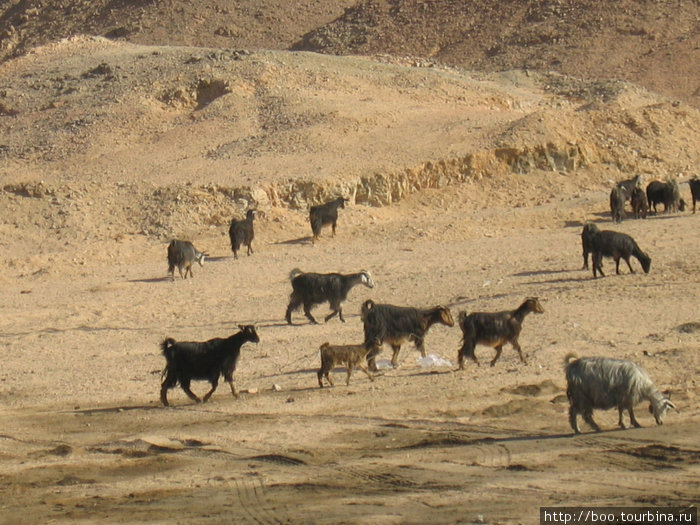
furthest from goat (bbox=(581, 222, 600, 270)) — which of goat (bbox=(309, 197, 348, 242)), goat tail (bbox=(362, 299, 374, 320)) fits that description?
goat (bbox=(309, 197, 348, 242))

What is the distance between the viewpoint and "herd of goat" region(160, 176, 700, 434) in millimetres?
12484

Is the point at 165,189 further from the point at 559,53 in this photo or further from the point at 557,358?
the point at 559,53

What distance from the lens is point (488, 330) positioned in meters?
16.2

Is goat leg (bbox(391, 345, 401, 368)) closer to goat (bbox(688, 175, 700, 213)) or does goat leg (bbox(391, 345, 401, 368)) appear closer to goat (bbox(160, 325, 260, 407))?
goat (bbox(160, 325, 260, 407))

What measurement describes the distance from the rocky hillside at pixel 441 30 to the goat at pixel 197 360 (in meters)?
40.7

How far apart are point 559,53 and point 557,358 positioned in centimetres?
4502

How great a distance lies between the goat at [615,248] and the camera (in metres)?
22.3

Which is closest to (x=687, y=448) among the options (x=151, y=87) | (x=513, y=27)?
(x=151, y=87)

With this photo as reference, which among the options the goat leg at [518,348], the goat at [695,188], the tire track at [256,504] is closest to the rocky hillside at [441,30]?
the goat at [695,188]

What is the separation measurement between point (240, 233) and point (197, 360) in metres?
12.8

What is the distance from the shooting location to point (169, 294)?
80.7 ft

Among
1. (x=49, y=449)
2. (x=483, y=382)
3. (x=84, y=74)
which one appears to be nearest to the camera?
(x=49, y=449)

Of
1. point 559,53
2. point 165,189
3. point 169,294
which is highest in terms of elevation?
point 559,53

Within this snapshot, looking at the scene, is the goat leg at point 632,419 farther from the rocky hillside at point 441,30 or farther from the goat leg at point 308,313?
the rocky hillside at point 441,30
